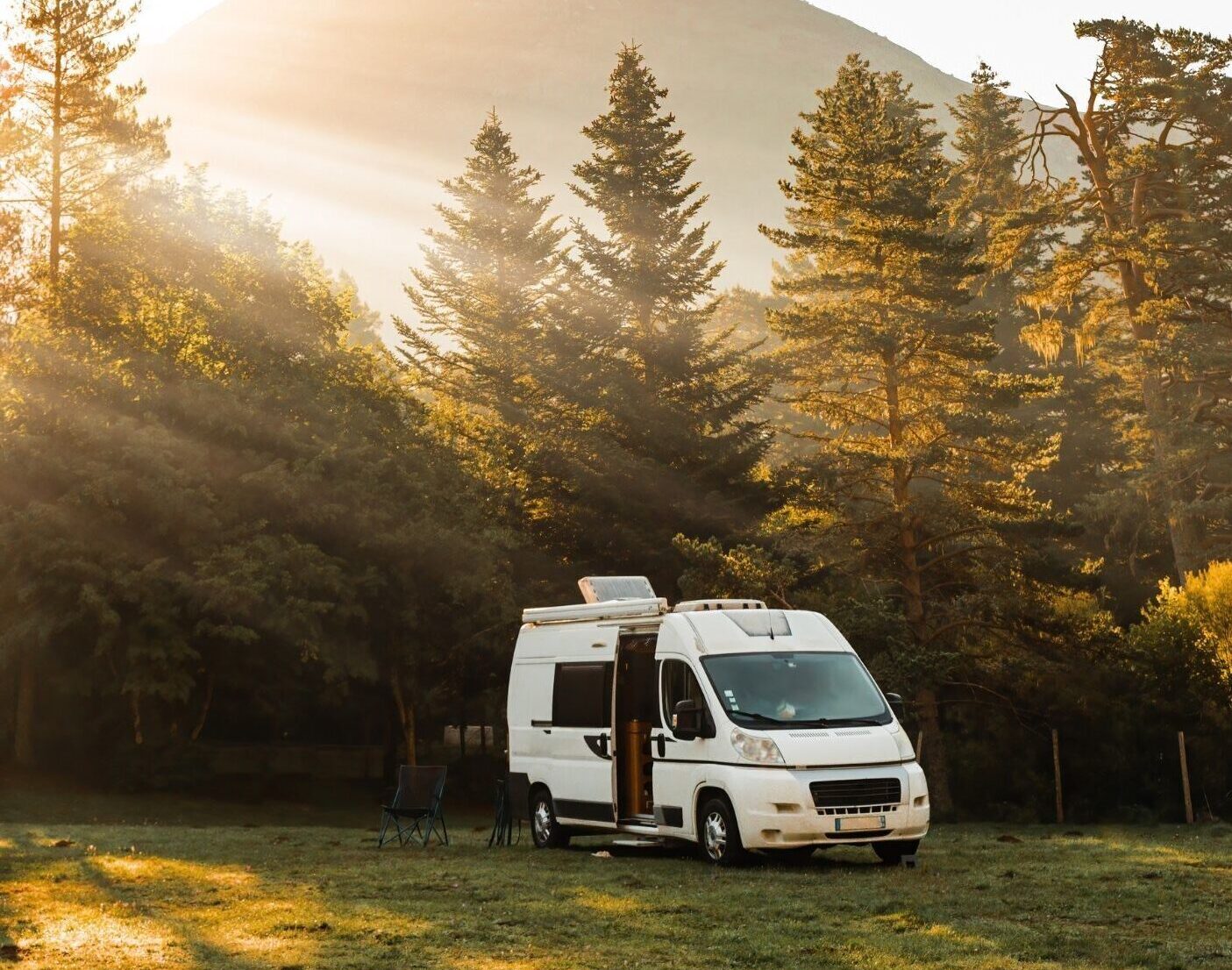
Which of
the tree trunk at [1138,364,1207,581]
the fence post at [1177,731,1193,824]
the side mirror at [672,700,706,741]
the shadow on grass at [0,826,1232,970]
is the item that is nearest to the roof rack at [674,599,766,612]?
the side mirror at [672,700,706,741]

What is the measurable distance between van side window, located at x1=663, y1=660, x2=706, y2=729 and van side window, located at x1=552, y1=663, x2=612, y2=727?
3.75 ft

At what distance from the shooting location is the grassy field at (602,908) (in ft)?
30.8

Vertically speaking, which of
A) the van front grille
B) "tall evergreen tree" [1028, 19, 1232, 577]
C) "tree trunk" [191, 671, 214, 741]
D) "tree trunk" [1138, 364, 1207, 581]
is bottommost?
the van front grille

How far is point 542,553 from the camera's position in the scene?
39406 millimetres

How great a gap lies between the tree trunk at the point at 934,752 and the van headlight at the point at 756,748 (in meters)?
15.6

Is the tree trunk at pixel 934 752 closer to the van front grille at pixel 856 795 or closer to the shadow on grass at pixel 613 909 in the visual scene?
the shadow on grass at pixel 613 909

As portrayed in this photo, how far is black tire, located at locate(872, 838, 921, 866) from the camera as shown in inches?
610

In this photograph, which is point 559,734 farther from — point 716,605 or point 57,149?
point 57,149

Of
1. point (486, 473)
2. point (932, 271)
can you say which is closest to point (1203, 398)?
point (932, 271)

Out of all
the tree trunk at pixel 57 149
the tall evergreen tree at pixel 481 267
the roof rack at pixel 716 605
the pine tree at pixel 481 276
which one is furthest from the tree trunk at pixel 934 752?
the tree trunk at pixel 57 149

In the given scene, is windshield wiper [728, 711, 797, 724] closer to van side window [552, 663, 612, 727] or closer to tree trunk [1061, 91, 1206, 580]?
van side window [552, 663, 612, 727]

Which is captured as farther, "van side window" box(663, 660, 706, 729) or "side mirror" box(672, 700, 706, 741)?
"van side window" box(663, 660, 706, 729)

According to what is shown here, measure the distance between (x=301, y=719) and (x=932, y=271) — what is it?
75.4 ft

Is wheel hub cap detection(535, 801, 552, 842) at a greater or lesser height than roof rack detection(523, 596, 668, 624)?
lesser
